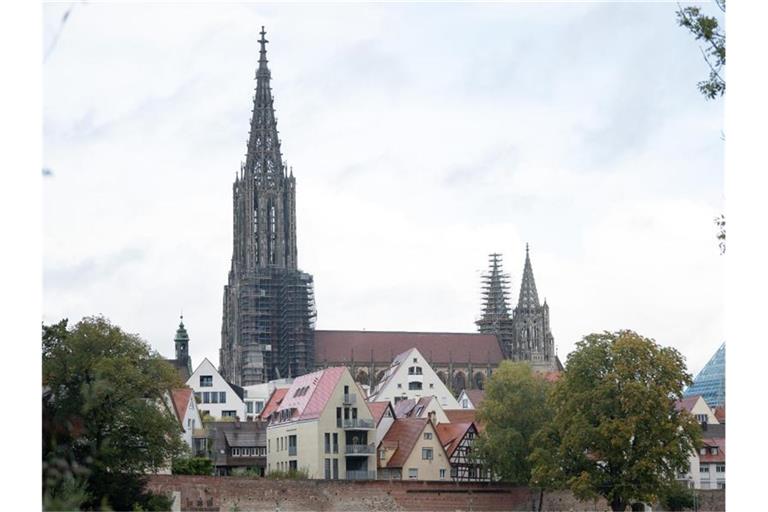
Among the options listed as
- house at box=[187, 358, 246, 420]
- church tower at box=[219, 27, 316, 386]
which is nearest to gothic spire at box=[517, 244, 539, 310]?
church tower at box=[219, 27, 316, 386]

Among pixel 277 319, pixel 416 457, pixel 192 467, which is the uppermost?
pixel 277 319

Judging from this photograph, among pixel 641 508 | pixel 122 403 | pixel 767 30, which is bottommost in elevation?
pixel 641 508

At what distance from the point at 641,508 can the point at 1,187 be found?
128 ft

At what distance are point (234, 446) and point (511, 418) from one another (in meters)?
14.1

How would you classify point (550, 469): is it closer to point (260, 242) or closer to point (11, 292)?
point (11, 292)

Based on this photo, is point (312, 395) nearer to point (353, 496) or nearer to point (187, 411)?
point (187, 411)

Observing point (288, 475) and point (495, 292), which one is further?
point (495, 292)

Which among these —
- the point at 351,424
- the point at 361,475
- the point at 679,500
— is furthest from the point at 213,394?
the point at 679,500

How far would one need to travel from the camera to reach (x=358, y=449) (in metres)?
59.5

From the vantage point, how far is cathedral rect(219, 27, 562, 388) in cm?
11969

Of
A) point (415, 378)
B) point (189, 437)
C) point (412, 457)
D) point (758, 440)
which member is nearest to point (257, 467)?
point (189, 437)

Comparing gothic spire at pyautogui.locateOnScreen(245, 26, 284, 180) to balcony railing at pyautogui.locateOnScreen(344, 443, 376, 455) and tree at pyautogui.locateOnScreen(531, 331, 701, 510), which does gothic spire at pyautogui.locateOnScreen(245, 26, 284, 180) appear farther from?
tree at pyautogui.locateOnScreen(531, 331, 701, 510)

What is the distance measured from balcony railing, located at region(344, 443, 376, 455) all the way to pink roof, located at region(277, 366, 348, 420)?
174cm

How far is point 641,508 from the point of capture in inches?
1924
